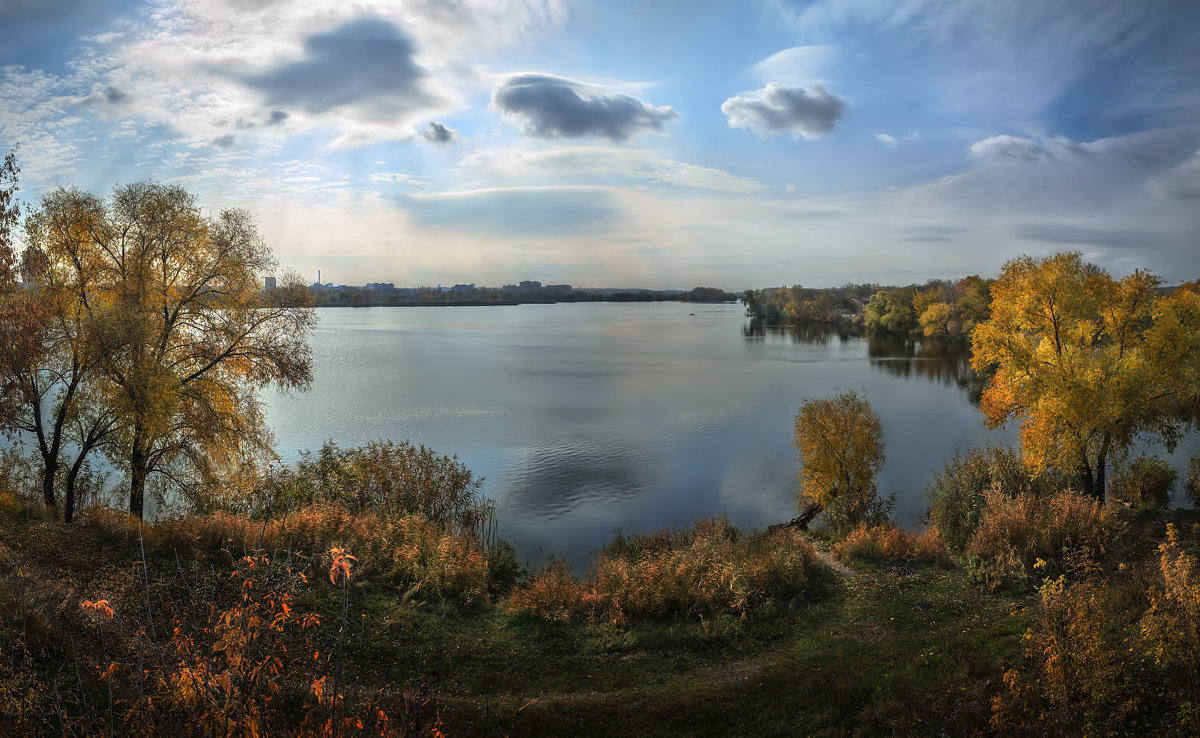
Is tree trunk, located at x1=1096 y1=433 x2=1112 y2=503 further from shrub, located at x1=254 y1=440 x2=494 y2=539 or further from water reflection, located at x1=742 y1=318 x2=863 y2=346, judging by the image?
water reflection, located at x1=742 y1=318 x2=863 y2=346

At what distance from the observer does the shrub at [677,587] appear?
40.5 feet

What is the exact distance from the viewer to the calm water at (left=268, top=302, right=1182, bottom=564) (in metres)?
23.9

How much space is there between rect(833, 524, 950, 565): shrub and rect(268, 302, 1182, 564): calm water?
6.29 meters

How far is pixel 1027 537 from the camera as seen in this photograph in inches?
568

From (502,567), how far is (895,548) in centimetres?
Answer: 941

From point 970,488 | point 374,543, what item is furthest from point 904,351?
point 374,543

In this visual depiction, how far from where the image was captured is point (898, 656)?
10.1 m

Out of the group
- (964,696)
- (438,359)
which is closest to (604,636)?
(964,696)

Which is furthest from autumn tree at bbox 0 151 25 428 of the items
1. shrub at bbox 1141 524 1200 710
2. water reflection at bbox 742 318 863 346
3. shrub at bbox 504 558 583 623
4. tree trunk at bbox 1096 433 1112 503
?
water reflection at bbox 742 318 863 346

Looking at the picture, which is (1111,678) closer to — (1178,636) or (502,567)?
(1178,636)

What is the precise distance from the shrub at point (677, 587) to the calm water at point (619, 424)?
5876 millimetres

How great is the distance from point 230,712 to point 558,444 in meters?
27.4

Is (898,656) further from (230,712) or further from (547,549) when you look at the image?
(547,549)

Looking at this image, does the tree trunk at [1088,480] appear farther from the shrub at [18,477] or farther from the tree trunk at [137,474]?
the shrub at [18,477]
